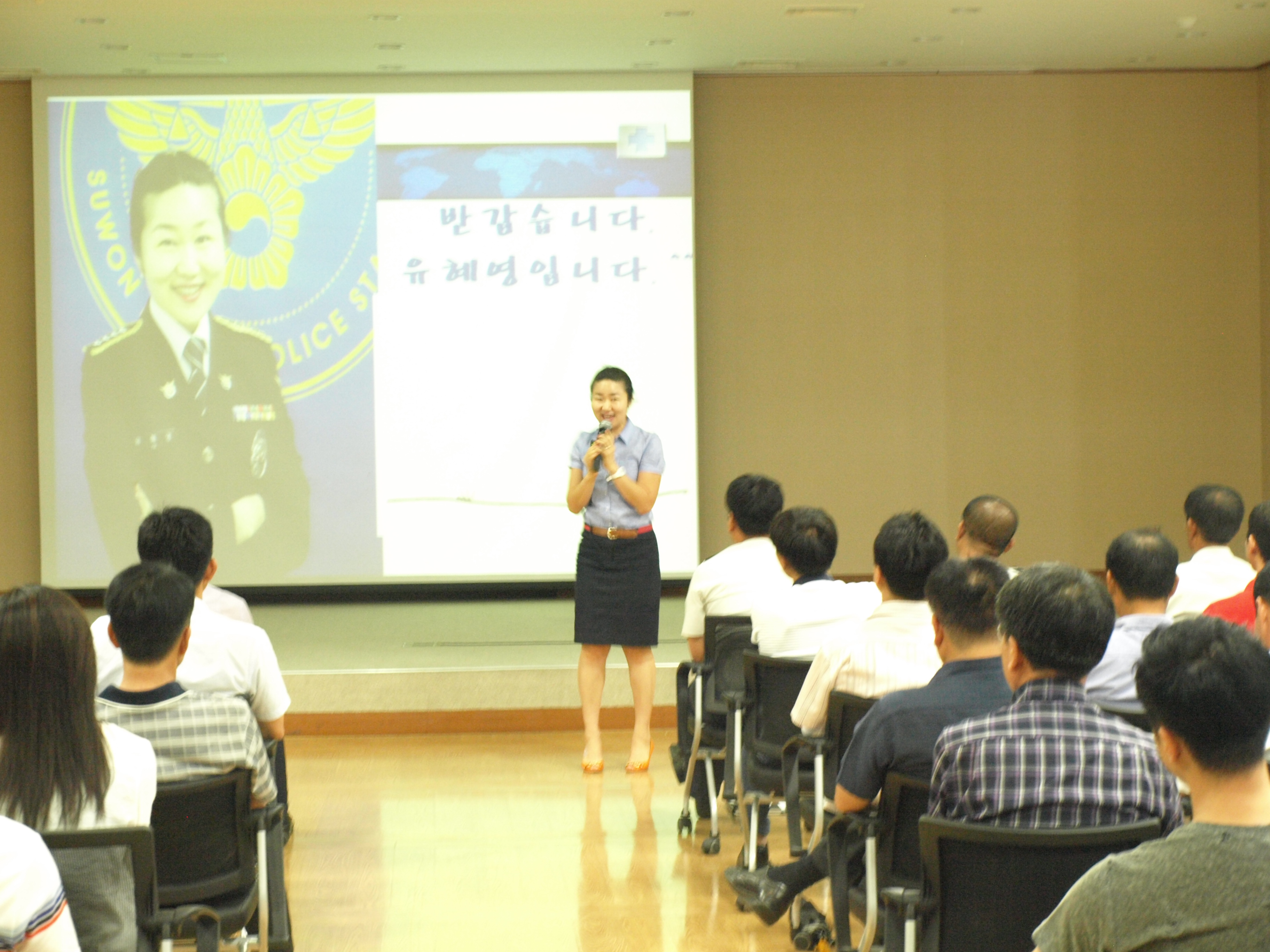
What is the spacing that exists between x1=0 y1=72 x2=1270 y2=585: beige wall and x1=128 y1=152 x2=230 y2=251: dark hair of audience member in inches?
83.0

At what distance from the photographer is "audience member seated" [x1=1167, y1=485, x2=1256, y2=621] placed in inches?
146

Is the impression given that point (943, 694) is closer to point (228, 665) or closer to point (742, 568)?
point (228, 665)

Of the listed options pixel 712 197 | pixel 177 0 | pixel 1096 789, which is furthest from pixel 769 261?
pixel 1096 789

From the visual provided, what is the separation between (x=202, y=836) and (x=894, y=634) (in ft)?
4.62

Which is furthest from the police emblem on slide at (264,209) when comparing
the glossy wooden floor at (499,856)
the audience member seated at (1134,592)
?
the audience member seated at (1134,592)

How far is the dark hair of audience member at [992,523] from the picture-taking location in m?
A: 3.52

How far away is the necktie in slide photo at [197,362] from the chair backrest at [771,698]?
5289mm

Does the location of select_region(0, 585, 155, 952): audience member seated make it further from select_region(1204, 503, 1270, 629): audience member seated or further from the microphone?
the microphone

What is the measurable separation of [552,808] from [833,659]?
1893mm

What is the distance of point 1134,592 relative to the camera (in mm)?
2908

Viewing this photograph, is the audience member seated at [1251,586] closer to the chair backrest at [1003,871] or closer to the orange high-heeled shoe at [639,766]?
the chair backrest at [1003,871]

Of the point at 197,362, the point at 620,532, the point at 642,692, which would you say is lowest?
the point at 642,692

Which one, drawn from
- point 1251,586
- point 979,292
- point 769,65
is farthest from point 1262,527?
point 769,65

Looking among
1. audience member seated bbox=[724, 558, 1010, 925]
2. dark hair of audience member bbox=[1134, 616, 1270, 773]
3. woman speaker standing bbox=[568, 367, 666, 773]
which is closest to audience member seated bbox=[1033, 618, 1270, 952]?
dark hair of audience member bbox=[1134, 616, 1270, 773]
